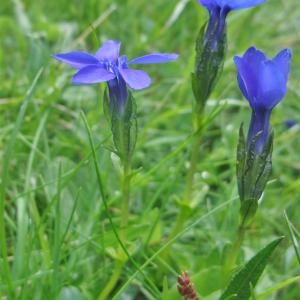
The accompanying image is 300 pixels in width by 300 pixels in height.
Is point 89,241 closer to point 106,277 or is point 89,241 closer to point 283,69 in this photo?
point 106,277

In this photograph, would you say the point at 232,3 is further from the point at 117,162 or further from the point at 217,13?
the point at 117,162

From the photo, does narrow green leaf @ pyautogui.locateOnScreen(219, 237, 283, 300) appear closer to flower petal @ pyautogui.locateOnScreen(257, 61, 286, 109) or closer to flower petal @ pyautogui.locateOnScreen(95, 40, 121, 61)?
flower petal @ pyautogui.locateOnScreen(257, 61, 286, 109)

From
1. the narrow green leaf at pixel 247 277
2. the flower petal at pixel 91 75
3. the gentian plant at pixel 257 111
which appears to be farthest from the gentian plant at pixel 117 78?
the narrow green leaf at pixel 247 277

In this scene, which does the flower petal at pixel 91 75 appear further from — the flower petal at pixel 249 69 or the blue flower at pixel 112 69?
the flower petal at pixel 249 69

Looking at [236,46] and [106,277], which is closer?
[106,277]

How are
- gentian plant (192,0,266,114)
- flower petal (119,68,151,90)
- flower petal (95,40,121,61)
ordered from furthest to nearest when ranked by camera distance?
gentian plant (192,0,266,114) < flower petal (95,40,121,61) < flower petal (119,68,151,90)

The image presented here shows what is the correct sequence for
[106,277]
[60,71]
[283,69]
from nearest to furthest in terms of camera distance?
[283,69], [106,277], [60,71]

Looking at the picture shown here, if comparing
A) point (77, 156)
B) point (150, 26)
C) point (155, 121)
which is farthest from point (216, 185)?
point (150, 26)

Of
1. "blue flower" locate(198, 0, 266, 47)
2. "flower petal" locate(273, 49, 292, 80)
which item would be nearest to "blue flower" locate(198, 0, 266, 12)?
"blue flower" locate(198, 0, 266, 47)
